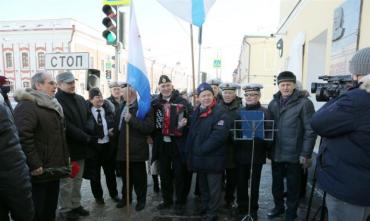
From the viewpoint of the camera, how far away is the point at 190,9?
457 centimetres

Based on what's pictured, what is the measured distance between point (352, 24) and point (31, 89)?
15.5 ft

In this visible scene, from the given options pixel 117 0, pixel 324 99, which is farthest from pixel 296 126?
pixel 117 0

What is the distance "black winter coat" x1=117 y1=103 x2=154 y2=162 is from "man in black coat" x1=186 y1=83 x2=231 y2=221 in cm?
63

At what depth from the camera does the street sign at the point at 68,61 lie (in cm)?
748

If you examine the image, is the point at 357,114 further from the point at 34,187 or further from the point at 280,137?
the point at 34,187

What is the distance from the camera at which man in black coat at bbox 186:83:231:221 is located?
3.85 metres

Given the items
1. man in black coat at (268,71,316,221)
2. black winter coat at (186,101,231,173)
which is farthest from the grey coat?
black winter coat at (186,101,231,173)

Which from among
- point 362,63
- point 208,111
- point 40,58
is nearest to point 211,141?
point 208,111

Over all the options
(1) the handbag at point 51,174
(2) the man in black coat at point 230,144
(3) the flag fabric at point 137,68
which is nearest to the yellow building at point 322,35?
(2) the man in black coat at point 230,144

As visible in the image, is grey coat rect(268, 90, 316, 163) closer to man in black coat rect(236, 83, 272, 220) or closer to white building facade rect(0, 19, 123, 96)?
man in black coat rect(236, 83, 272, 220)

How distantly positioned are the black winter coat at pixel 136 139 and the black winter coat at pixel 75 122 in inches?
18.7

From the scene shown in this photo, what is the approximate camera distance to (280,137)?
399 cm

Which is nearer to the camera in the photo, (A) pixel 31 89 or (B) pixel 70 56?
(A) pixel 31 89

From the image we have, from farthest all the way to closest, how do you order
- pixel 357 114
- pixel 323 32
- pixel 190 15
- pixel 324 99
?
1. pixel 323 32
2. pixel 190 15
3. pixel 324 99
4. pixel 357 114
